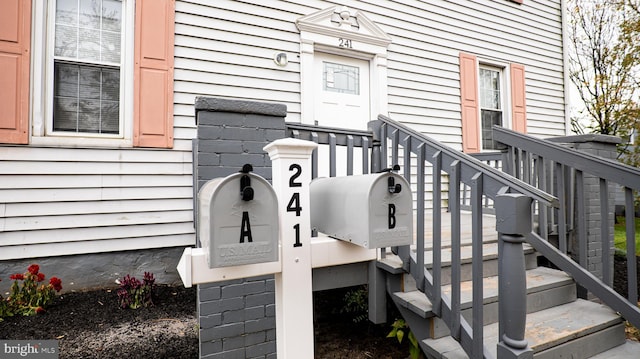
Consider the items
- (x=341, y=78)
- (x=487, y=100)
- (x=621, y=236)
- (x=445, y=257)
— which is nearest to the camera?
(x=445, y=257)

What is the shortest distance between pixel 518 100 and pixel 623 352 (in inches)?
177

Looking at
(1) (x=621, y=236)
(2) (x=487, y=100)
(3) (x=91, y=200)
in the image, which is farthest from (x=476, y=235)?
(1) (x=621, y=236)

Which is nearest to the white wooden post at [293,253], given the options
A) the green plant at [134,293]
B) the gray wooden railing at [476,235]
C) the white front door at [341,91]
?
the gray wooden railing at [476,235]

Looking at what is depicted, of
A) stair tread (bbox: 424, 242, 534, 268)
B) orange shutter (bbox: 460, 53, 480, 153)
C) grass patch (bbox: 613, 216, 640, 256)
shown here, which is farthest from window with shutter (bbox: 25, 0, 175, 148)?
grass patch (bbox: 613, 216, 640, 256)

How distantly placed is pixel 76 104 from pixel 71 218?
3.56 ft

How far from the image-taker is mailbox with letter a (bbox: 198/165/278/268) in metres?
0.81

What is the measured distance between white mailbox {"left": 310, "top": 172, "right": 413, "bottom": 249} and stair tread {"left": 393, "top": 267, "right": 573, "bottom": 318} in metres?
1.03

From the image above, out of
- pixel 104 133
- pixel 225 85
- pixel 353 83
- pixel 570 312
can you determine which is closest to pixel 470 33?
pixel 353 83

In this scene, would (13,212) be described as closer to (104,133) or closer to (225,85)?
(104,133)

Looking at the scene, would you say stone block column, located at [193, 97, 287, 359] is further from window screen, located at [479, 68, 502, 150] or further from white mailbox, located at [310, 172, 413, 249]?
window screen, located at [479, 68, 502, 150]

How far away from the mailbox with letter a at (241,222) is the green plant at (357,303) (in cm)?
205

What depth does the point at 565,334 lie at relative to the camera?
75.7 inches

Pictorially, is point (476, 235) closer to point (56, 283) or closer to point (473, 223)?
point (473, 223)

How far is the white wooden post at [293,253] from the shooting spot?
3.11 ft
